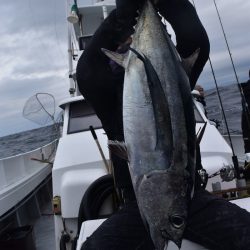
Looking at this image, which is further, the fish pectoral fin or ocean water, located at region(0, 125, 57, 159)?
ocean water, located at region(0, 125, 57, 159)

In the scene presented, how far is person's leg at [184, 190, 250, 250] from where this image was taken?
6.77ft

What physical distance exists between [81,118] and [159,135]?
3.67 metres

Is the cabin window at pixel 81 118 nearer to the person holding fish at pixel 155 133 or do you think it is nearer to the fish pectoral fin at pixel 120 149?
the person holding fish at pixel 155 133

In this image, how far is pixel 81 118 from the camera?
5266 millimetres

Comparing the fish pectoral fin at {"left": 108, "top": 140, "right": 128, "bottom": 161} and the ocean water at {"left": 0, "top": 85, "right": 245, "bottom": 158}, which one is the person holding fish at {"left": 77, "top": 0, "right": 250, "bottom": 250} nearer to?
the fish pectoral fin at {"left": 108, "top": 140, "right": 128, "bottom": 161}

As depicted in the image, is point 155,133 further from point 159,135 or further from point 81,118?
point 81,118

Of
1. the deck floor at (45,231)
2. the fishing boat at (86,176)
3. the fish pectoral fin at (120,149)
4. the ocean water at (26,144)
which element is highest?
the fish pectoral fin at (120,149)

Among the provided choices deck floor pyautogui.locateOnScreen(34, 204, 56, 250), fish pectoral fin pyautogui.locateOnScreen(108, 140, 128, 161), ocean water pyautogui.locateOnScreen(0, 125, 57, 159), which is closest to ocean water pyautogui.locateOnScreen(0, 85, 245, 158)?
ocean water pyautogui.locateOnScreen(0, 125, 57, 159)

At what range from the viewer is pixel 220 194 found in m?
3.13

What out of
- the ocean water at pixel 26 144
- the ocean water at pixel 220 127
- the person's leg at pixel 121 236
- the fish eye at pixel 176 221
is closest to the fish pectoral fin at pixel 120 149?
the fish eye at pixel 176 221

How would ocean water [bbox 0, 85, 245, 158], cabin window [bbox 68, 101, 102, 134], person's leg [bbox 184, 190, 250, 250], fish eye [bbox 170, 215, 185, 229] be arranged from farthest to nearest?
ocean water [bbox 0, 85, 245, 158]
cabin window [bbox 68, 101, 102, 134]
person's leg [bbox 184, 190, 250, 250]
fish eye [bbox 170, 215, 185, 229]

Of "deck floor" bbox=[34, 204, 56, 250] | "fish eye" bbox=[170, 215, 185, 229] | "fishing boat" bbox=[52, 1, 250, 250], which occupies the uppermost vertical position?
"fish eye" bbox=[170, 215, 185, 229]

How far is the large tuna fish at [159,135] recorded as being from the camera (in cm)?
162

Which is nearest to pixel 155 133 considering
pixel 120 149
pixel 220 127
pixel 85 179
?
pixel 120 149
